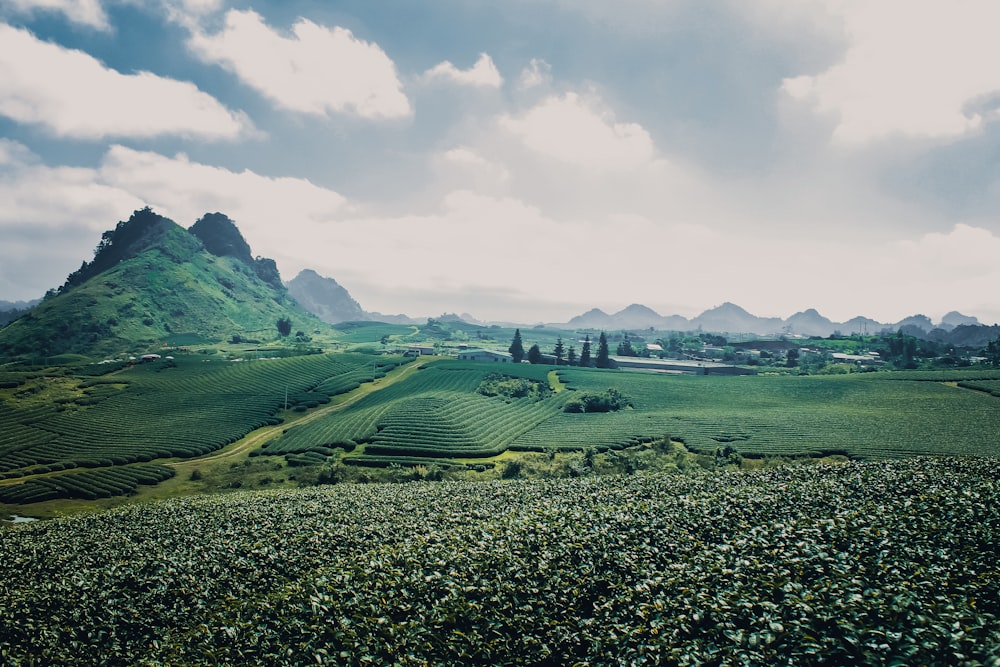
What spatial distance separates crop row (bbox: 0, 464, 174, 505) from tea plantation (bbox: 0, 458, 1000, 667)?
36.8 metres

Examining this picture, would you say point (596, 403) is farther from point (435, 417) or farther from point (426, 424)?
point (426, 424)

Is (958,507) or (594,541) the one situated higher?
(958,507)

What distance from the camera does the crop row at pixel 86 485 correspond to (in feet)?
212

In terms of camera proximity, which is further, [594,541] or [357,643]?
[594,541]

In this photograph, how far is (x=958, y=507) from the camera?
72.9ft

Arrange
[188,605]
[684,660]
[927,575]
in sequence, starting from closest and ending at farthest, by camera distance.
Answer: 1. [684,660]
2. [927,575]
3. [188,605]

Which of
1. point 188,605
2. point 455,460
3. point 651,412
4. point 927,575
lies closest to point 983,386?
point 651,412

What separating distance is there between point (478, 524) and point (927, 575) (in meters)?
19.7

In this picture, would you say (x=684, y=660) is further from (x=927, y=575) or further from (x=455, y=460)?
(x=455, y=460)

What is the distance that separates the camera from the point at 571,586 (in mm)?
19266

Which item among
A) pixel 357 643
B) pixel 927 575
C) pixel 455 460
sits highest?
pixel 927 575

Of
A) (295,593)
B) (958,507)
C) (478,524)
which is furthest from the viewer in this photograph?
(478,524)

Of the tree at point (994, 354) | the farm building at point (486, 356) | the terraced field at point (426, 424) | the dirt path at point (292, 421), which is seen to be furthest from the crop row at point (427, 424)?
the tree at point (994, 354)

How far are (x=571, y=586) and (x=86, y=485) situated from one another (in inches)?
2940
